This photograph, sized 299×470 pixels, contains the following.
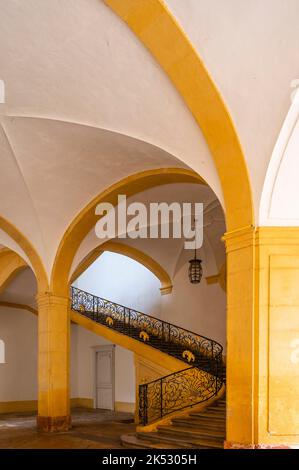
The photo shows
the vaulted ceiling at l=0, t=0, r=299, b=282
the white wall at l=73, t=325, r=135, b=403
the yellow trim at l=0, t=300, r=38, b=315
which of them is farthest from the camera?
the yellow trim at l=0, t=300, r=38, b=315

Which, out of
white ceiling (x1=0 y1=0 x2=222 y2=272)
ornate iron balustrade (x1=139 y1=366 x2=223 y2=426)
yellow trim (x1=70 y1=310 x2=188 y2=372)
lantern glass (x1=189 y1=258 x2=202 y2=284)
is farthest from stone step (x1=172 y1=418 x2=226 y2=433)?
white ceiling (x1=0 y1=0 x2=222 y2=272)

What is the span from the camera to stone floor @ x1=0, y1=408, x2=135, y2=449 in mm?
10180

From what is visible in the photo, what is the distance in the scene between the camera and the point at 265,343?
6062 millimetres

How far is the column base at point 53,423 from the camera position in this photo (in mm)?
11883

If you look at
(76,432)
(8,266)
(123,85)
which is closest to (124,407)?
(76,432)

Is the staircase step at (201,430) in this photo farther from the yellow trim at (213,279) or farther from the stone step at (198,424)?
the yellow trim at (213,279)

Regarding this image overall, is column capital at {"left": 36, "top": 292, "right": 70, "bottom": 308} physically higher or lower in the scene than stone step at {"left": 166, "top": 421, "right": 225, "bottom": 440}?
higher

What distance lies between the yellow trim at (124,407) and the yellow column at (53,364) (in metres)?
4.83

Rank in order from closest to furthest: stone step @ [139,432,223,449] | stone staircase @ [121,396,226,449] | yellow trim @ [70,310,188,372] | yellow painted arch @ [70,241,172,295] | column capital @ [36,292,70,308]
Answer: stone step @ [139,432,223,449], stone staircase @ [121,396,226,449], column capital @ [36,292,70,308], yellow trim @ [70,310,188,372], yellow painted arch @ [70,241,172,295]

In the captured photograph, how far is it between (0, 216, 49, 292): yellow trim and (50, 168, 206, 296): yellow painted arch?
A: 28 cm

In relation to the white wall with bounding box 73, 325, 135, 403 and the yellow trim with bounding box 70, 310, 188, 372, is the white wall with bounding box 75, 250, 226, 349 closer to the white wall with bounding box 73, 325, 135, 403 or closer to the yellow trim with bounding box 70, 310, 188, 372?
the white wall with bounding box 73, 325, 135, 403

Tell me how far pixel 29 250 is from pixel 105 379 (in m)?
7.64

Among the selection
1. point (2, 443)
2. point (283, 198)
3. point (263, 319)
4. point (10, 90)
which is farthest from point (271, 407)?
point (2, 443)

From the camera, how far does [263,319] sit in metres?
6.11
